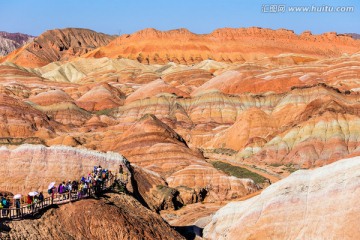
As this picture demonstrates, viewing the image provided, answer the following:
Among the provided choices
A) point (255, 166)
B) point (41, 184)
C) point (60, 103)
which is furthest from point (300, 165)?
point (60, 103)

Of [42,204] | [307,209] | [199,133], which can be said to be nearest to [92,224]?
[42,204]

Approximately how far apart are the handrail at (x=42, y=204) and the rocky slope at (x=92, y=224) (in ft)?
1.16

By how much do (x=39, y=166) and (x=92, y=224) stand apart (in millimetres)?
10861

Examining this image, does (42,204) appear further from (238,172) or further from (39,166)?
(238,172)

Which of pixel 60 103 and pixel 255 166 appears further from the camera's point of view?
pixel 60 103

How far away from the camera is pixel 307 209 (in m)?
34.9

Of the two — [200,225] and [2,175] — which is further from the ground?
[2,175]

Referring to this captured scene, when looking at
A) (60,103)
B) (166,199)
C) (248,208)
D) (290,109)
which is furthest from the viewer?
(60,103)

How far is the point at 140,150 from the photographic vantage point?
8175 centimetres

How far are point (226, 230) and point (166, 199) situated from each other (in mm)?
17611

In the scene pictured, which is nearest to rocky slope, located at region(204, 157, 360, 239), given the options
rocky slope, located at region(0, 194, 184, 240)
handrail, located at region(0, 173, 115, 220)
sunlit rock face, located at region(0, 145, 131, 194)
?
rocky slope, located at region(0, 194, 184, 240)

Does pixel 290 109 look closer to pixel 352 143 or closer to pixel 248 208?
pixel 352 143

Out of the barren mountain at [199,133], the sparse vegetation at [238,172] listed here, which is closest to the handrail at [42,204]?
the barren mountain at [199,133]

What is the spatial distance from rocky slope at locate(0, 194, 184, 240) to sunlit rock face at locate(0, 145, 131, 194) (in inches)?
239
